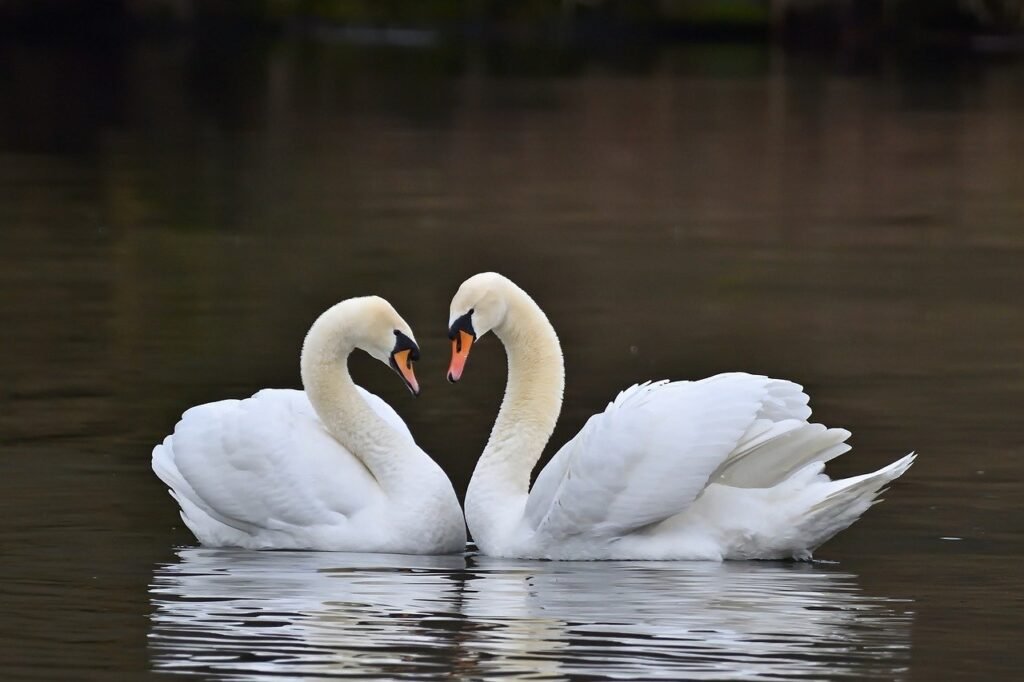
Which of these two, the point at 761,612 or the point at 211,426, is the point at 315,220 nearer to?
the point at 211,426

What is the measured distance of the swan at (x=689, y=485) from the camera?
9.65 meters

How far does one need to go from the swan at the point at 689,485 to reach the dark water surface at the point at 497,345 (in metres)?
0.17

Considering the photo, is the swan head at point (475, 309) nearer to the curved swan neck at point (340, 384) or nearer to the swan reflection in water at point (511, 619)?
the curved swan neck at point (340, 384)

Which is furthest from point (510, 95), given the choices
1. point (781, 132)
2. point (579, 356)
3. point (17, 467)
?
point (17, 467)

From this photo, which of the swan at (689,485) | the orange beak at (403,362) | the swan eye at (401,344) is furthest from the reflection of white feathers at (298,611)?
the swan eye at (401,344)

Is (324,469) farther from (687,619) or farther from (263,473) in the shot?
(687,619)

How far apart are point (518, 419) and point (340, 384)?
0.81 meters

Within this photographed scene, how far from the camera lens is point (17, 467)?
11.9 metres

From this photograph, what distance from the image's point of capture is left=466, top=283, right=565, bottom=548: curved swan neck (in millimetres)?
10406

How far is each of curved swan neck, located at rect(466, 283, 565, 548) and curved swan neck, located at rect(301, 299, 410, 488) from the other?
1.31 feet

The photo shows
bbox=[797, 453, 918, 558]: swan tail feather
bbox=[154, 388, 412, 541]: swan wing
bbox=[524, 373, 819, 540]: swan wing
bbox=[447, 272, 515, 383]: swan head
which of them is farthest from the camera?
bbox=[447, 272, 515, 383]: swan head

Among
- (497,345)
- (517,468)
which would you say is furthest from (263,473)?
(497,345)

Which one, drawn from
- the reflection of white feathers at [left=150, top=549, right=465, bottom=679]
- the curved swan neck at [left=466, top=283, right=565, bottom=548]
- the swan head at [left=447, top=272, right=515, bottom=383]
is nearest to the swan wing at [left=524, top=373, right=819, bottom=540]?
the curved swan neck at [left=466, top=283, right=565, bottom=548]

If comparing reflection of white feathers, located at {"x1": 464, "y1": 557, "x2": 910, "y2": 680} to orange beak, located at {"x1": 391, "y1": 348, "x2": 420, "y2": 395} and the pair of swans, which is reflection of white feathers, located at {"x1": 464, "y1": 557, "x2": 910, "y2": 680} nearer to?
the pair of swans
